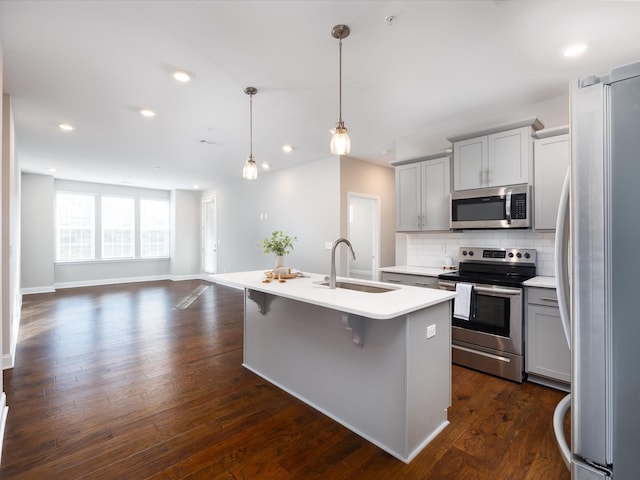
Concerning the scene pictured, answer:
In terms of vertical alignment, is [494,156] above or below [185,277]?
above

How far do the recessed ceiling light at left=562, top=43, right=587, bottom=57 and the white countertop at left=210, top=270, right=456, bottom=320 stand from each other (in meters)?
2.01

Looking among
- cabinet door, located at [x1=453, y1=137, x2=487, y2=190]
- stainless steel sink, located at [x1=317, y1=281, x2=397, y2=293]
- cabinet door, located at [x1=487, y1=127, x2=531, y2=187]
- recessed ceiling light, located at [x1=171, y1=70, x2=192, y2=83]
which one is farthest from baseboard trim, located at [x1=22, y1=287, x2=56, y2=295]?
cabinet door, located at [x1=487, y1=127, x2=531, y2=187]

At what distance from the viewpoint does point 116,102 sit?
3.23 m

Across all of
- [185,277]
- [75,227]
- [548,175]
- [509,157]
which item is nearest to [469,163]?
[509,157]

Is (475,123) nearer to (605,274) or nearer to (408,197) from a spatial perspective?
(408,197)

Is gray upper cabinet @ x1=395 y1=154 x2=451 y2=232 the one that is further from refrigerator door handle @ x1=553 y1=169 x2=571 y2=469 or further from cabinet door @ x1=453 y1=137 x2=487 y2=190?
refrigerator door handle @ x1=553 y1=169 x2=571 y2=469

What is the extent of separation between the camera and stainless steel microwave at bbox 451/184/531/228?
3051mm

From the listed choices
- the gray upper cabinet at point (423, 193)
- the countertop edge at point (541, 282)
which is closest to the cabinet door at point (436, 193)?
the gray upper cabinet at point (423, 193)

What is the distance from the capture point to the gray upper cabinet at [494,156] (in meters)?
3.04

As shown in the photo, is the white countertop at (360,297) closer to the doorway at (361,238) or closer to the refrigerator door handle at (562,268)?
the refrigerator door handle at (562,268)

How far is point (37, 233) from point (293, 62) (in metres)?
7.75

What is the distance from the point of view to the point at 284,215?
6.16m

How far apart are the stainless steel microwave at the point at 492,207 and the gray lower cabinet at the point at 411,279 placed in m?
0.70

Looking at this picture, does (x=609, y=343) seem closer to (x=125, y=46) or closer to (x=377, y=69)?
(x=377, y=69)
